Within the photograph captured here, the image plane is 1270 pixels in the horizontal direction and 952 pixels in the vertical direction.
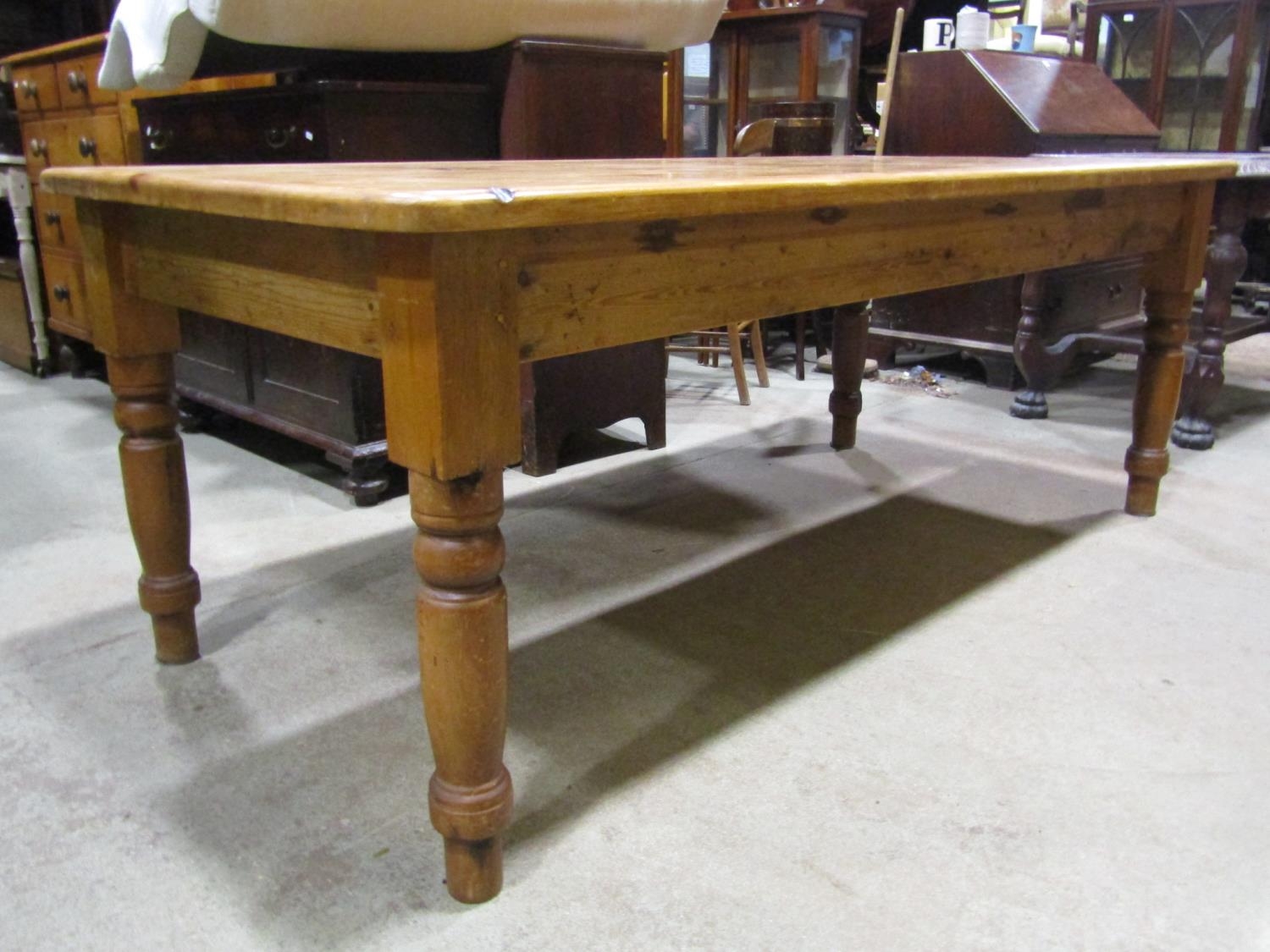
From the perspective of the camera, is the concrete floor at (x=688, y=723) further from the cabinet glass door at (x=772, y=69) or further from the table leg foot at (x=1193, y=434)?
the cabinet glass door at (x=772, y=69)

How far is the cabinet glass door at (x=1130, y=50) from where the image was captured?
411 centimetres

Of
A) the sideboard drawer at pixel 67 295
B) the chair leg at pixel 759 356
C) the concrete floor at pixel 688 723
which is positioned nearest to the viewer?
the concrete floor at pixel 688 723

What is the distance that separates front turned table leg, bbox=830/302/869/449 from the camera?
2.38 m

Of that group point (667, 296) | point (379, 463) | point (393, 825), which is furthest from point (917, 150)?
point (393, 825)

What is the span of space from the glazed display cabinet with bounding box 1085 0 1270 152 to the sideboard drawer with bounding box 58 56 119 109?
11.6ft

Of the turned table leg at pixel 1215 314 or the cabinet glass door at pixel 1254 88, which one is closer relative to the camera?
the turned table leg at pixel 1215 314

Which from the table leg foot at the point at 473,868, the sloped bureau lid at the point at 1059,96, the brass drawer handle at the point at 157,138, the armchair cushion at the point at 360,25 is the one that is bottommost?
the table leg foot at the point at 473,868

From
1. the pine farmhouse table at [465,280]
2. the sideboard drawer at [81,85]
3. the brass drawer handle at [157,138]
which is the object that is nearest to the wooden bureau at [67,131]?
the sideboard drawer at [81,85]

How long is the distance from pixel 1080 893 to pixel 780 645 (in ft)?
1.87

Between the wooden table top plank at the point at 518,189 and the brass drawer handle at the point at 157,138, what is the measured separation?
4.01ft

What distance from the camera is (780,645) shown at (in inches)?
60.5

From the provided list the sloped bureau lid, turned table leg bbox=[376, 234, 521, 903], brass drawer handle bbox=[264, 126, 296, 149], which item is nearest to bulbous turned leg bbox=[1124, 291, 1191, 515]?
the sloped bureau lid

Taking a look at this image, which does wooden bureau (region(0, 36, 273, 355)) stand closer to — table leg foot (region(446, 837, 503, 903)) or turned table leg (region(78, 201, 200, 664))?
turned table leg (region(78, 201, 200, 664))

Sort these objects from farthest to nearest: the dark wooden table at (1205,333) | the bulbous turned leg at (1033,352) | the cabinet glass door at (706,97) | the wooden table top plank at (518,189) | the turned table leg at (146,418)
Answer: the cabinet glass door at (706,97) → the bulbous turned leg at (1033,352) → the dark wooden table at (1205,333) → the turned table leg at (146,418) → the wooden table top plank at (518,189)
